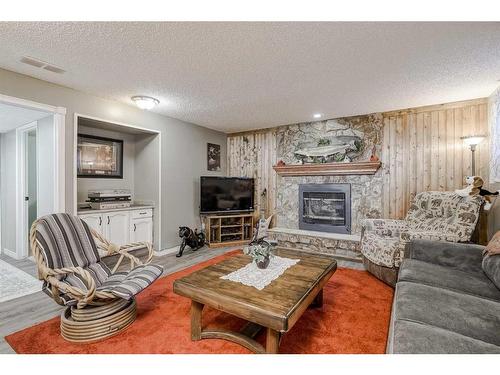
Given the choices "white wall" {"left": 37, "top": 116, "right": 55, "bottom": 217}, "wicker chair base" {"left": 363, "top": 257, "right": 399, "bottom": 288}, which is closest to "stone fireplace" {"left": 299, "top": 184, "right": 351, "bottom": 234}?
"wicker chair base" {"left": 363, "top": 257, "right": 399, "bottom": 288}

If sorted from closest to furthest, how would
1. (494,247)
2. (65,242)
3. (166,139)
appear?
(494,247)
(65,242)
(166,139)

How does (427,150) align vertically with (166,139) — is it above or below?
below

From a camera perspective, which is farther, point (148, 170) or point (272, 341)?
point (148, 170)

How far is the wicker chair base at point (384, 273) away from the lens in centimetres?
263

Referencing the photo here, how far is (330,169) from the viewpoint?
4.19 metres

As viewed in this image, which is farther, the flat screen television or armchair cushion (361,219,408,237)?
the flat screen television

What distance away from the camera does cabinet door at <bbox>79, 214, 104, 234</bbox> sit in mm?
3201

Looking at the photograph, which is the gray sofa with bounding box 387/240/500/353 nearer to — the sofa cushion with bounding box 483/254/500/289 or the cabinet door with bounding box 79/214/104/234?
the sofa cushion with bounding box 483/254/500/289

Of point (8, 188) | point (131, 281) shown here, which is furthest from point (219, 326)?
point (8, 188)

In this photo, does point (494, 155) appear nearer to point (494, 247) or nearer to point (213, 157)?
point (494, 247)

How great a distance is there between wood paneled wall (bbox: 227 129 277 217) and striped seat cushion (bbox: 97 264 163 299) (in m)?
3.08

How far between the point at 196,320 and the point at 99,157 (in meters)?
3.21
